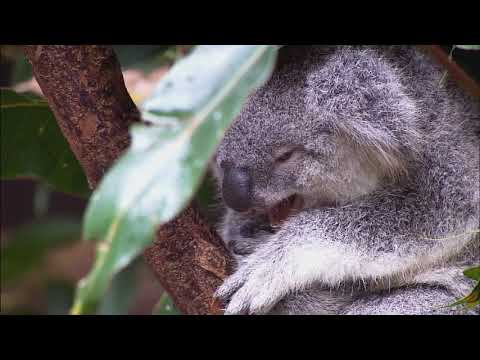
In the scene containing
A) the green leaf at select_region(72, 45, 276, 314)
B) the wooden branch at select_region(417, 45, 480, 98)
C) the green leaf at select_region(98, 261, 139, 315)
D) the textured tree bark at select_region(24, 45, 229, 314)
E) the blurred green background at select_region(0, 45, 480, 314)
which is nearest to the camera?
the green leaf at select_region(72, 45, 276, 314)

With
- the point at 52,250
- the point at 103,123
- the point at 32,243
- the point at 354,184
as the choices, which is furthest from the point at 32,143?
the point at 354,184

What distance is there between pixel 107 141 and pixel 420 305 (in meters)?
1.14

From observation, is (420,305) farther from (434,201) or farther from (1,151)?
(1,151)

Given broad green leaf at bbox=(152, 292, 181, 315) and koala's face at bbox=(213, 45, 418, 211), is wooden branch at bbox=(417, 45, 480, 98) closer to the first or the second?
koala's face at bbox=(213, 45, 418, 211)

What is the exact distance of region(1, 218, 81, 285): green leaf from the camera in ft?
8.88

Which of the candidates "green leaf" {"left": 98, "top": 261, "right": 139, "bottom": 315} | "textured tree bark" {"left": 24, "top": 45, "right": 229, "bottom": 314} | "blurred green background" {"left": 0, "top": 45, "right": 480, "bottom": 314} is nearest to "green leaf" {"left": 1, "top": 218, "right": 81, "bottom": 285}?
"blurred green background" {"left": 0, "top": 45, "right": 480, "bottom": 314}

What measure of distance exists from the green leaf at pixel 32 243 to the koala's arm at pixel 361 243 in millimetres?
1172

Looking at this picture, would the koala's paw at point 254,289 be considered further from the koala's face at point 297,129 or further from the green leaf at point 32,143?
Result: the green leaf at point 32,143

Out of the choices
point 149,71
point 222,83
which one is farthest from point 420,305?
point 149,71

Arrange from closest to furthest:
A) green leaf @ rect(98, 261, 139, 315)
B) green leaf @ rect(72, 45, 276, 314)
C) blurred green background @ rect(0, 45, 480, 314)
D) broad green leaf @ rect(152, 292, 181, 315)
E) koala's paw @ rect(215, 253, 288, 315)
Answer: green leaf @ rect(72, 45, 276, 314), koala's paw @ rect(215, 253, 288, 315), blurred green background @ rect(0, 45, 480, 314), broad green leaf @ rect(152, 292, 181, 315), green leaf @ rect(98, 261, 139, 315)

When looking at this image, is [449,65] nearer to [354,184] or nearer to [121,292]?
[354,184]

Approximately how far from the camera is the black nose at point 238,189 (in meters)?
1.99

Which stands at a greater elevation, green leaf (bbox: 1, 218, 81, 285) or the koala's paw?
the koala's paw
